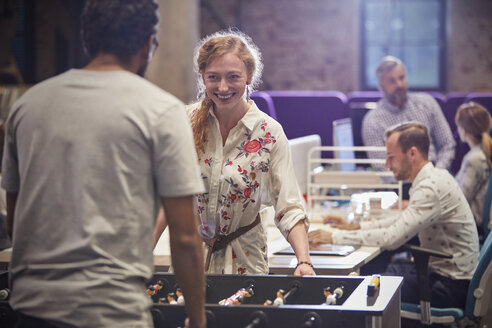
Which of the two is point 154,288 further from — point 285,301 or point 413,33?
point 413,33

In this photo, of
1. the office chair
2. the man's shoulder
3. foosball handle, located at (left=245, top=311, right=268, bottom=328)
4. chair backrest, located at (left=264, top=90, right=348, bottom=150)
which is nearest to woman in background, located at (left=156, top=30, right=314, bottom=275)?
foosball handle, located at (left=245, top=311, right=268, bottom=328)

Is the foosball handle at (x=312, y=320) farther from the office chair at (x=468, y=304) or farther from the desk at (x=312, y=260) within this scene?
the office chair at (x=468, y=304)

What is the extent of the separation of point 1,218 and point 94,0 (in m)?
2.02

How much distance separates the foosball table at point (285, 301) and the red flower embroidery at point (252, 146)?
45 centimetres

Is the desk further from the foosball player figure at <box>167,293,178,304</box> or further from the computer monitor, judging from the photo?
the computer monitor

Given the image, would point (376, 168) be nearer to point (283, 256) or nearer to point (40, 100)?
point (283, 256)

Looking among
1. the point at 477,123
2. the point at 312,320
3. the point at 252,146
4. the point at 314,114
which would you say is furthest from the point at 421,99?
the point at 312,320

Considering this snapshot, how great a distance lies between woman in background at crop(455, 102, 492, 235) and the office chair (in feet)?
4.21

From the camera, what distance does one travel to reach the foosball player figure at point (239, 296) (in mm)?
1965

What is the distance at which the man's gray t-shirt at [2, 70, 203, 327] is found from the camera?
1.37 meters

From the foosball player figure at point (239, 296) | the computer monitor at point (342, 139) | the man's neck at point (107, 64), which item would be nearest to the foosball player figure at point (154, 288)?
the foosball player figure at point (239, 296)

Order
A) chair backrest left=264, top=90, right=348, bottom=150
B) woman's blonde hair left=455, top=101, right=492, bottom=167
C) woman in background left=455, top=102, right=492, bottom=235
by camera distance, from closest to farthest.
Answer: woman in background left=455, top=102, right=492, bottom=235 < woman's blonde hair left=455, top=101, right=492, bottom=167 < chair backrest left=264, top=90, right=348, bottom=150

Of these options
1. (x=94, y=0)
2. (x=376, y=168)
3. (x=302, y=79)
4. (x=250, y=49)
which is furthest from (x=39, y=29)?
(x=94, y=0)

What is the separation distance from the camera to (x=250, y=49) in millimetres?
2408
